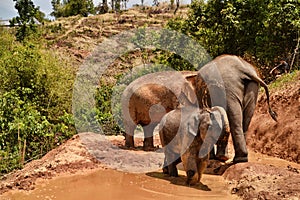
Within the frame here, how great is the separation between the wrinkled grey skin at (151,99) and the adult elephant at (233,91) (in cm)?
51

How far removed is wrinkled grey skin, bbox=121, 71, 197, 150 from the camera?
7.38 m

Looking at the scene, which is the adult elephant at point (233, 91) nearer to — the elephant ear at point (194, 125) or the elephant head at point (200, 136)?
the elephant head at point (200, 136)

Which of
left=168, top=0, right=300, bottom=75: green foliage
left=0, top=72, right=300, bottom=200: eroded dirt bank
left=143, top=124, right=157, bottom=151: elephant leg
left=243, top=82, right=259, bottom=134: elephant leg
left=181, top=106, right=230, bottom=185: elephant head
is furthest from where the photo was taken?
left=168, top=0, right=300, bottom=75: green foliage

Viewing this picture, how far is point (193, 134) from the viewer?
17.4ft

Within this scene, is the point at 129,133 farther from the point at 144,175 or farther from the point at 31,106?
the point at 31,106

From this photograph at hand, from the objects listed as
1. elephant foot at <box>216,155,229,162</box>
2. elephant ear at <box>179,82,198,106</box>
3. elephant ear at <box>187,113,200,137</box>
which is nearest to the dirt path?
elephant foot at <box>216,155,229,162</box>

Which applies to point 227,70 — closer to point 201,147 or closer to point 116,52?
point 201,147

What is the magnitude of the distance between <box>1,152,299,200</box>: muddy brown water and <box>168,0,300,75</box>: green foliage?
888cm

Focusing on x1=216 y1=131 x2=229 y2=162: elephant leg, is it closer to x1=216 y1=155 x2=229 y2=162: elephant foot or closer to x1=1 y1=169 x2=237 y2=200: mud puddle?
x1=216 y1=155 x2=229 y2=162: elephant foot

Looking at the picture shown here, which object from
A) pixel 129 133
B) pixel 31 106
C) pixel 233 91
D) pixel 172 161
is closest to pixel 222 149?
pixel 172 161

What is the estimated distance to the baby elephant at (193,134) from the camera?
16.8ft

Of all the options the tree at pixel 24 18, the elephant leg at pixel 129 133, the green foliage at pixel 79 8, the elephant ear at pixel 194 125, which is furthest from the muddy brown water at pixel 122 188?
the green foliage at pixel 79 8

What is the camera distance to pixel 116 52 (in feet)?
104

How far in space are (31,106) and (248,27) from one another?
831 cm
